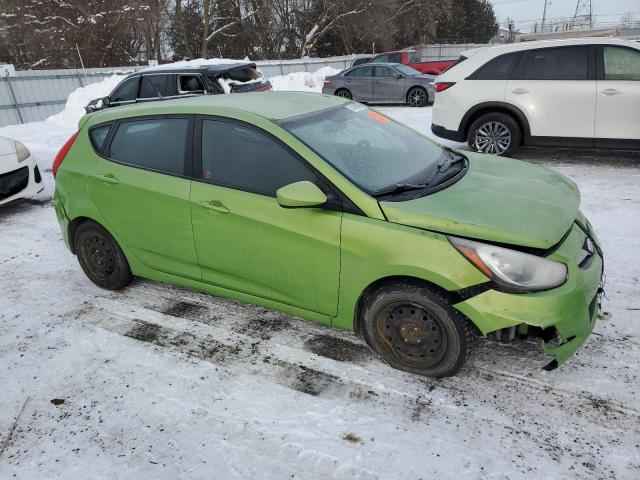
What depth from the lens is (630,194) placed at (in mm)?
5770

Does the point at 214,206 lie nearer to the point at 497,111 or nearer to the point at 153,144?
the point at 153,144

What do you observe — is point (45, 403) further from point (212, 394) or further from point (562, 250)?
point (562, 250)

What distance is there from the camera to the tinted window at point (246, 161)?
3043 mm

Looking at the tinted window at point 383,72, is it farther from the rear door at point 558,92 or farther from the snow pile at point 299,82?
the rear door at point 558,92

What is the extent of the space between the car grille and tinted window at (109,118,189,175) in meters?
3.27

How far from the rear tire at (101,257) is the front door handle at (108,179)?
0.42 meters

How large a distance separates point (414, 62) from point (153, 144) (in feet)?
57.1

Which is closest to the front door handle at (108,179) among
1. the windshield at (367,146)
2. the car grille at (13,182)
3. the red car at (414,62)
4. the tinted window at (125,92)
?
the windshield at (367,146)

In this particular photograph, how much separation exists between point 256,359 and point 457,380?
1.28 m

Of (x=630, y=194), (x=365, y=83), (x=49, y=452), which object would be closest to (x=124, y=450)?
(x=49, y=452)

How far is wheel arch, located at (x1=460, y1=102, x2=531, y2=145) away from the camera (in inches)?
279

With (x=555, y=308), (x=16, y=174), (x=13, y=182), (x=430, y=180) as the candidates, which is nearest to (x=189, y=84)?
(x=16, y=174)

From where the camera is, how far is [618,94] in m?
6.47

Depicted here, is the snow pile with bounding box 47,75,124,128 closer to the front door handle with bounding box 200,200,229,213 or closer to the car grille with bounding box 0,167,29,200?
the car grille with bounding box 0,167,29,200
